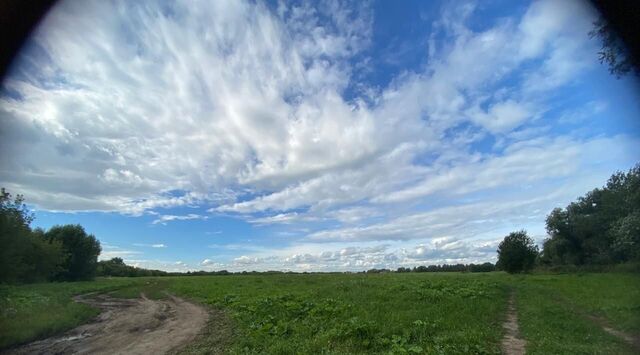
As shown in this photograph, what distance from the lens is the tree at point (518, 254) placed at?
68625 mm

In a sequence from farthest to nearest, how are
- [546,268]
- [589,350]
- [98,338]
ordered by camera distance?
[546,268]
[98,338]
[589,350]

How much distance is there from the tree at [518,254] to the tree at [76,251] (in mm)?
77456

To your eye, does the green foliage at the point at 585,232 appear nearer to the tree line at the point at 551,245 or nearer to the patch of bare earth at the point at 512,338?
the tree line at the point at 551,245

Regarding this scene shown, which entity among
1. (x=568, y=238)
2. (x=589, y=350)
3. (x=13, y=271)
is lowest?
(x=589, y=350)

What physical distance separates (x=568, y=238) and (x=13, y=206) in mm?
82470

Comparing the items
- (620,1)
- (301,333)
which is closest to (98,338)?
(301,333)

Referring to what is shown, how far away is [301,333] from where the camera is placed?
13.9m

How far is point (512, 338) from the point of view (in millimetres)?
13094

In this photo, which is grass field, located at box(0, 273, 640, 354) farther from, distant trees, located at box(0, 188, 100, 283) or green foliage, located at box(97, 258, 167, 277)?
green foliage, located at box(97, 258, 167, 277)

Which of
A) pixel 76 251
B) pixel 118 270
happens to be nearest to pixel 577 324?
pixel 76 251

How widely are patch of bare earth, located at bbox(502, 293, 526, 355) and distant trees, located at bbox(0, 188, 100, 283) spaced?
1017 inches

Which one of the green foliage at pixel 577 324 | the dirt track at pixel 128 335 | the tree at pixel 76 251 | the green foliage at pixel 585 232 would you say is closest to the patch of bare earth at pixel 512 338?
the green foliage at pixel 577 324

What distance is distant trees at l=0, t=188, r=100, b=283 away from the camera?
23438mm

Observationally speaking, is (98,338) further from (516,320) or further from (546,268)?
(546,268)
